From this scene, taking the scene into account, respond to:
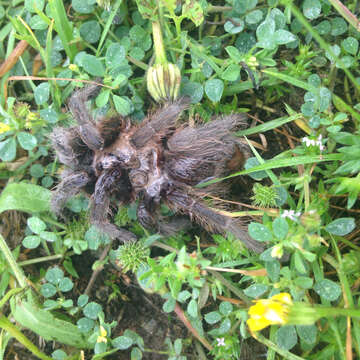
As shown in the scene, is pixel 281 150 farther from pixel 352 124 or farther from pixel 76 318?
pixel 76 318

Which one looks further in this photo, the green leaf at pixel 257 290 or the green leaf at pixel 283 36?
the green leaf at pixel 283 36

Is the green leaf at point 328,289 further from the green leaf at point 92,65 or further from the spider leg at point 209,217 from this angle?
the green leaf at point 92,65

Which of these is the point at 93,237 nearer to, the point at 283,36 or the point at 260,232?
the point at 260,232

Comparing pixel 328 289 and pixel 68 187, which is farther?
pixel 68 187

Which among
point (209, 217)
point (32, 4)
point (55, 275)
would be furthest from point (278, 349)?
point (32, 4)

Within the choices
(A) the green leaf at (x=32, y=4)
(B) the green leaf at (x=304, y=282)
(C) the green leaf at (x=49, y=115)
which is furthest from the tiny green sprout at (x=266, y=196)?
(A) the green leaf at (x=32, y=4)

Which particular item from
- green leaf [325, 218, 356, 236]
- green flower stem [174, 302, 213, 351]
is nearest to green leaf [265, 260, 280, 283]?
green leaf [325, 218, 356, 236]

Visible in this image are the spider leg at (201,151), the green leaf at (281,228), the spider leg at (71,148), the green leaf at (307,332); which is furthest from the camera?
the spider leg at (71,148)
